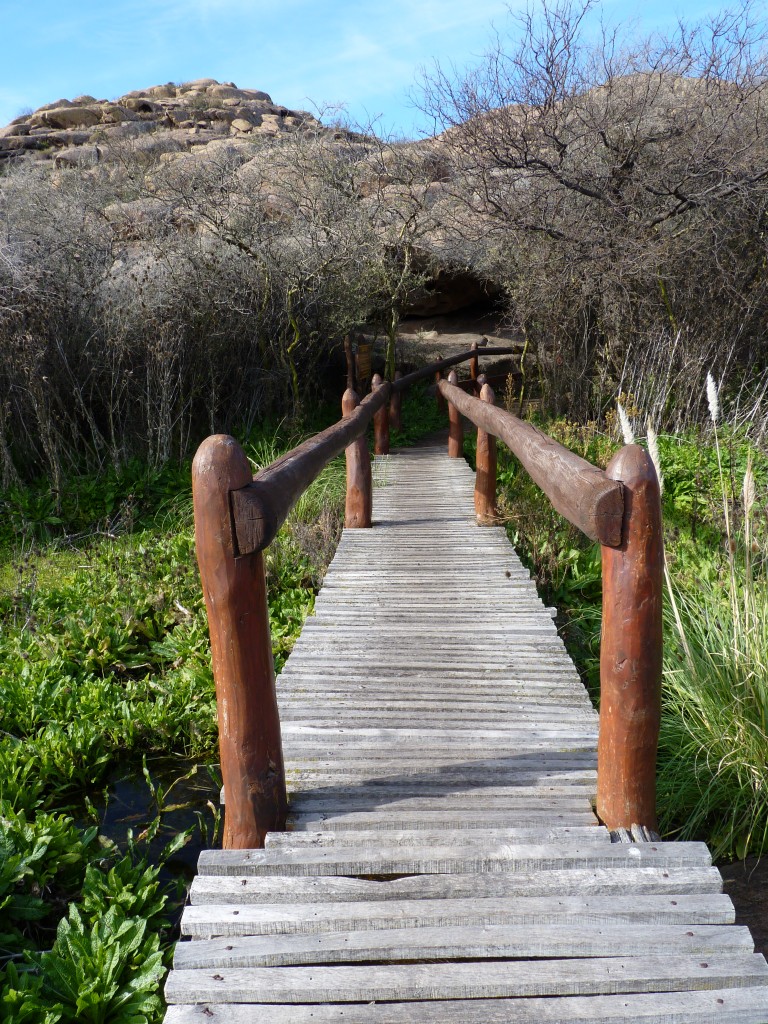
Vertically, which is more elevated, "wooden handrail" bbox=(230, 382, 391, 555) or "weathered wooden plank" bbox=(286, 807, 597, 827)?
"wooden handrail" bbox=(230, 382, 391, 555)

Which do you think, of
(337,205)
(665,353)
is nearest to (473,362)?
(337,205)

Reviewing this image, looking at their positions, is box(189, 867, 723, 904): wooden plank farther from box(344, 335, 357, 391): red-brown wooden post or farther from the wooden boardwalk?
box(344, 335, 357, 391): red-brown wooden post

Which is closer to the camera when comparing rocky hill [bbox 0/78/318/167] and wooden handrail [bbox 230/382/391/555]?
wooden handrail [bbox 230/382/391/555]

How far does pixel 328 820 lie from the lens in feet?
7.04

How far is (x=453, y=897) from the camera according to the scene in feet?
5.93

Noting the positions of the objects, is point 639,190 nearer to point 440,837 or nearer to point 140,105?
point 440,837

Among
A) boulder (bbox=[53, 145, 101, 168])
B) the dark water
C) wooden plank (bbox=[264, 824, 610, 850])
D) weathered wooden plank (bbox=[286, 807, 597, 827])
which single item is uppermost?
boulder (bbox=[53, 145, 101, 168])

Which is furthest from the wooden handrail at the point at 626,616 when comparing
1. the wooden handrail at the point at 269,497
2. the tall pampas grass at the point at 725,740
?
the wooden handrail at the point at 269,497

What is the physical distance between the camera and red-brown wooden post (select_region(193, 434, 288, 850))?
189 cm

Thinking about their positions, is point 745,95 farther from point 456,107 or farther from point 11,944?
point 11,944

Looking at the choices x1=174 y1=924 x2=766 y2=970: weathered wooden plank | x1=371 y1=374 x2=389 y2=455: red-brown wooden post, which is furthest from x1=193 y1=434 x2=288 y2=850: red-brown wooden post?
x1=371 y1=374 x2=389 y2=455: red-brown wooden post

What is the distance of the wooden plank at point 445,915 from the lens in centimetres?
170

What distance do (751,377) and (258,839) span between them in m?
8.30

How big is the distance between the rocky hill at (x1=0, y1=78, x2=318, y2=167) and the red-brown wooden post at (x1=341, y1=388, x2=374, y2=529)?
67.7ft
